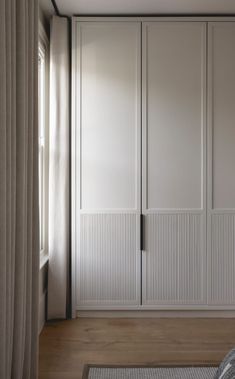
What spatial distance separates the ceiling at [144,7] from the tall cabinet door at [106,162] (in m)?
0.10

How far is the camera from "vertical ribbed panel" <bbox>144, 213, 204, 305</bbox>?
3.59m

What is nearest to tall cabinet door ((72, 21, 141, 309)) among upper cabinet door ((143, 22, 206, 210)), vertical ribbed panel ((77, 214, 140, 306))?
vertical ribbed panel ((77, 214, 140, 306))

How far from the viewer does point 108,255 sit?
358 centimetres

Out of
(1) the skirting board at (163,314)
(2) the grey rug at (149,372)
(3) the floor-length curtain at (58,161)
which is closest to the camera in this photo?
(2) the grey rug at (149,372)

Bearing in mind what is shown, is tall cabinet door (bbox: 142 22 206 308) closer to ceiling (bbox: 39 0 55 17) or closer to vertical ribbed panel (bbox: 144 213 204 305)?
vertical ribbed panel (bbox: 144 213 204 305)

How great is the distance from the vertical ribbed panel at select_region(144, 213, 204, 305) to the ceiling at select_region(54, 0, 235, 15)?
1.69m

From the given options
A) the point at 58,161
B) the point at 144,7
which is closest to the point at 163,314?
the point at 58,161

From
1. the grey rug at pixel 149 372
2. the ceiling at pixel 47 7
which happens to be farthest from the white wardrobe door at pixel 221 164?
the ceiling at pixel 47 7

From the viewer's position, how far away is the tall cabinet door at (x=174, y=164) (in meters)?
3.56

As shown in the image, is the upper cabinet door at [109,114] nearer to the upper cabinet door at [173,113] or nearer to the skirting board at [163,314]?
the upper cabinet door at [173,113]

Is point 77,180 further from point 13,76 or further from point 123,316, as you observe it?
point 13,76

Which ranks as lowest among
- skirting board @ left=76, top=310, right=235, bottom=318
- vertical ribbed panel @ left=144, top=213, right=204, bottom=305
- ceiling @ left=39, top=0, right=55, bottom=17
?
skirting board @ left=76, top=310, right=235, bottom=318

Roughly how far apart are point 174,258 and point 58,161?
1.27 metres

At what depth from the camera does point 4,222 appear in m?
1.74
